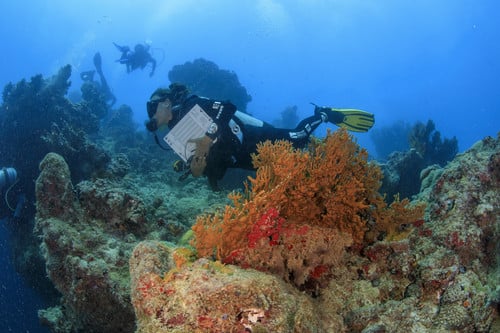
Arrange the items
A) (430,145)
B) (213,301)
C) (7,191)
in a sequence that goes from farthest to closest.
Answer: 1. (430,145)
2. (7,191)
3. (213,301)

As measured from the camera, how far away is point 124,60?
717 inches

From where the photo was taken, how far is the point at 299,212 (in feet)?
Result: 10.3

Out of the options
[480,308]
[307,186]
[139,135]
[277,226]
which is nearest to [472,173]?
[480,308]

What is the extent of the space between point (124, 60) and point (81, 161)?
37.0 feet

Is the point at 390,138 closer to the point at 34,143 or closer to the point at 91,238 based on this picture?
the point at 34,143

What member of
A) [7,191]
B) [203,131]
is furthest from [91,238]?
[7,191]

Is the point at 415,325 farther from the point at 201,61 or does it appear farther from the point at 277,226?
the point at 201,61

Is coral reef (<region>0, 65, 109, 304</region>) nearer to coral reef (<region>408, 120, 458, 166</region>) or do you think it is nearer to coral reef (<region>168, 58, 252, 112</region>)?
coral reef (<region>168, 58, 252, 112</region>)

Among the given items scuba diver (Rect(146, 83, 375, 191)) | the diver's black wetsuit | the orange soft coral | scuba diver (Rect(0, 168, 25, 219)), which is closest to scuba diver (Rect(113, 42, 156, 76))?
scuba diver (Rect(0, 168, 25, 219))

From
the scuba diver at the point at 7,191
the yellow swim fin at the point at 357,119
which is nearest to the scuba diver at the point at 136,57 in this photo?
the scuba diver at the point at 7,191

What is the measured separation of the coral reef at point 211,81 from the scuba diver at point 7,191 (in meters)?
15.5

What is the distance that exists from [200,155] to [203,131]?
25.8 inches

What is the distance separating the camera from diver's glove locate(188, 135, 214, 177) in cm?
524

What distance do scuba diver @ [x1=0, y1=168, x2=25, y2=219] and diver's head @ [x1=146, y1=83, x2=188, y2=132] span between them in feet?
14.4
